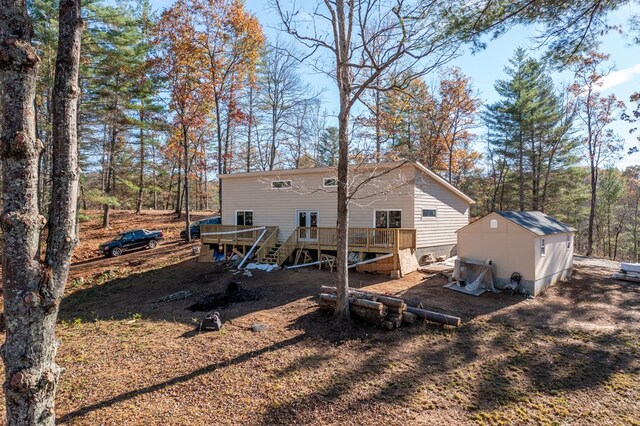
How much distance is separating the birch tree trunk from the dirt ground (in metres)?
1.40

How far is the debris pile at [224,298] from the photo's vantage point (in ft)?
27.8

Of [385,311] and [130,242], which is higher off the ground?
[130,242]

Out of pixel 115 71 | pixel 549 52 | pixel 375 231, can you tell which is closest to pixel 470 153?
pixel 375 231

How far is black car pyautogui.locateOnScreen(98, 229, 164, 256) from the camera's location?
16.9 meters

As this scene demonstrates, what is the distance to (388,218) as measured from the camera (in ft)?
44.4

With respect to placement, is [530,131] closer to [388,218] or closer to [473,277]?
[388,218]

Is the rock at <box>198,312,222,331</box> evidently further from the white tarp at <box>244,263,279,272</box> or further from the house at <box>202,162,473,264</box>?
the house at <box>202,162,473,264</box>

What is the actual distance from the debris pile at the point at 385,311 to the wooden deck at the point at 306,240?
15.3ft

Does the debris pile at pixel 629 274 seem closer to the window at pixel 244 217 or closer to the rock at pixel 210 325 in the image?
the rock at pixel 210 325

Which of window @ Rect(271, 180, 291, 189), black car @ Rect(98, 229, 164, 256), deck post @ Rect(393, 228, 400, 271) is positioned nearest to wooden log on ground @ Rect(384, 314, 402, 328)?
deck post @ Rect(393, 228, 400, 271)

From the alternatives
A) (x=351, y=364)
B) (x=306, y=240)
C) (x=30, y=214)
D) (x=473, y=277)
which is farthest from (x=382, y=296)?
(x=306, y=240)

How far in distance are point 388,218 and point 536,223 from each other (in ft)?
16.8

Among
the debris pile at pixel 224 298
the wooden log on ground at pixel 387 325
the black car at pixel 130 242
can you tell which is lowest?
the debris pile at pixel 224 298

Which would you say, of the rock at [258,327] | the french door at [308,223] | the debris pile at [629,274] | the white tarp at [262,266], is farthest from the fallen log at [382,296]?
the debris pile at [629,274]
